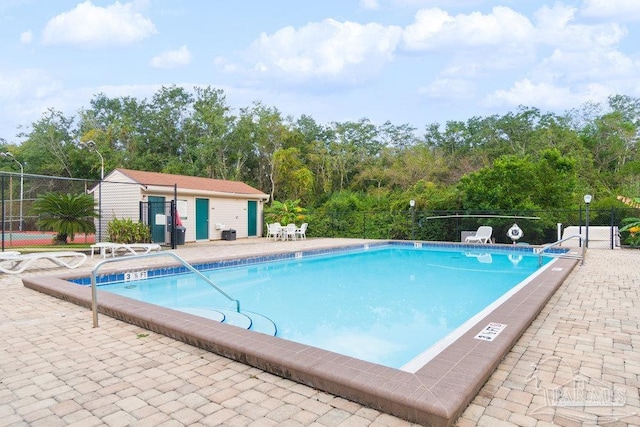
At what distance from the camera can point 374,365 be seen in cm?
288

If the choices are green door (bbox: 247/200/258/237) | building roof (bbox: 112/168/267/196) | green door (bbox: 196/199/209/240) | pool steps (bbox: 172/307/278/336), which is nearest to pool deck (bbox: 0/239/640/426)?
pool steps (bbox: 172/307/278/336)

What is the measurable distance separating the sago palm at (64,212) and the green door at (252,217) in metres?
6.95

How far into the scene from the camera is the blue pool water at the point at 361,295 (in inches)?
200

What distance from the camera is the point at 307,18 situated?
56.0 ft

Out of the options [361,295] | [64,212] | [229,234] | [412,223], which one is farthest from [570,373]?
[229,234]

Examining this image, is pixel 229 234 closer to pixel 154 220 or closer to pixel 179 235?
pixel 154 220

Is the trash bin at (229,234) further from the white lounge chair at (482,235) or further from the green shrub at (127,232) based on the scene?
the white lounge chair at (482,235)

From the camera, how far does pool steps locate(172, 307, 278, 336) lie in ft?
17.0

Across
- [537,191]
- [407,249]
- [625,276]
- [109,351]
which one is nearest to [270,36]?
[407,249]

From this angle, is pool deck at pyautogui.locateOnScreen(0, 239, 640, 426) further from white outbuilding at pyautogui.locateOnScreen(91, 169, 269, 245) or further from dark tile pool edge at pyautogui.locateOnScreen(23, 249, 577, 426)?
white outbuilding at pyautogui.locateOnScreen(91, 169, 269, 245)

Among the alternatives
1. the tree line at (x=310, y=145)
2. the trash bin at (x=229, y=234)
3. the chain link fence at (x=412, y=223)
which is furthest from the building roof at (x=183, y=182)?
the tree line at (x=310, y=145)

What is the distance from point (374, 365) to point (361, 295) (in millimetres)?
4648

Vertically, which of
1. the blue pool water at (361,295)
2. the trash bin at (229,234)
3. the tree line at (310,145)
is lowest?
the blue pool water at (361,295)

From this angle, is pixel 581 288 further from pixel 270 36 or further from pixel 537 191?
pixel 270 36
